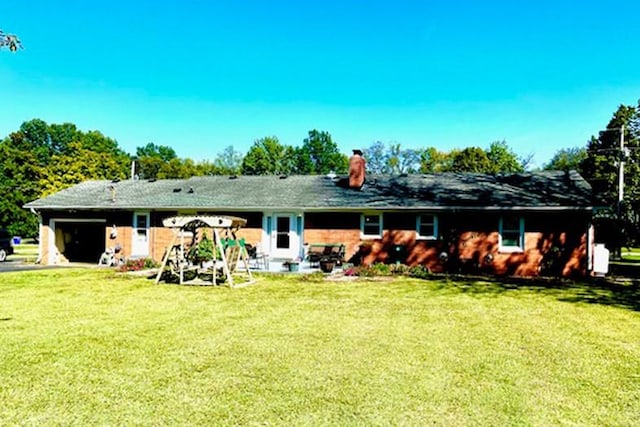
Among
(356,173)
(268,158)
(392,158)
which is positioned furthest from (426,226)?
(268,158)

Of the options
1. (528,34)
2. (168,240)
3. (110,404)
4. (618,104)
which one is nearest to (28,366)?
(110,404)

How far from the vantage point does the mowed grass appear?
432 centimetres

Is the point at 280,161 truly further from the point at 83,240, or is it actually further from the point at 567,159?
the point at 83,240

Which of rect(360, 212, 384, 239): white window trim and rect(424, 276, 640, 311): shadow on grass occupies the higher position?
rect(360, 212, 384, 239): white window trim

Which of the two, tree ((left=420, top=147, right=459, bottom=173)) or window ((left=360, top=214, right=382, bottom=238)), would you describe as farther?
tree ((left=420, top=147, right=459, bottom=173))

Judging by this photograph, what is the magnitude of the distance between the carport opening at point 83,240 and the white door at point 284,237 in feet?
31.9

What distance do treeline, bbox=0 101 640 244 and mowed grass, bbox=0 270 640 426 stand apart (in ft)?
35.9

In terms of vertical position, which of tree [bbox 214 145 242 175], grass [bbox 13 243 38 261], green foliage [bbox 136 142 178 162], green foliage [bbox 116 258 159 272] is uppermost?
green foliage [bbox 136 142 178 162]

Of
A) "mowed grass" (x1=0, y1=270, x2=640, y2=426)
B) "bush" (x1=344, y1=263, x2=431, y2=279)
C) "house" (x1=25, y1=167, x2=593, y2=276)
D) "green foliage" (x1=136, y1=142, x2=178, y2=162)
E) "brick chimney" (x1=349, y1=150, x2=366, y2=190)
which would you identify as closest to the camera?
"mowed grass" (x1=0, y1=270, x2=640, y2=426)

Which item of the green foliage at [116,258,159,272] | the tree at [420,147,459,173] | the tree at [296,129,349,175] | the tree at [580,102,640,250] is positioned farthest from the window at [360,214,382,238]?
the tree at [296,129,349,175]

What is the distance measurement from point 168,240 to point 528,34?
56.6 ft

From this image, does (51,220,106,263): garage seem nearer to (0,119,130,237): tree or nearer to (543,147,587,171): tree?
(0,119,130,237): tree

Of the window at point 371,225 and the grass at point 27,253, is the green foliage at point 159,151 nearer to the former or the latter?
the grass at point 27,253

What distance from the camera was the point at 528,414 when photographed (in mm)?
4273
